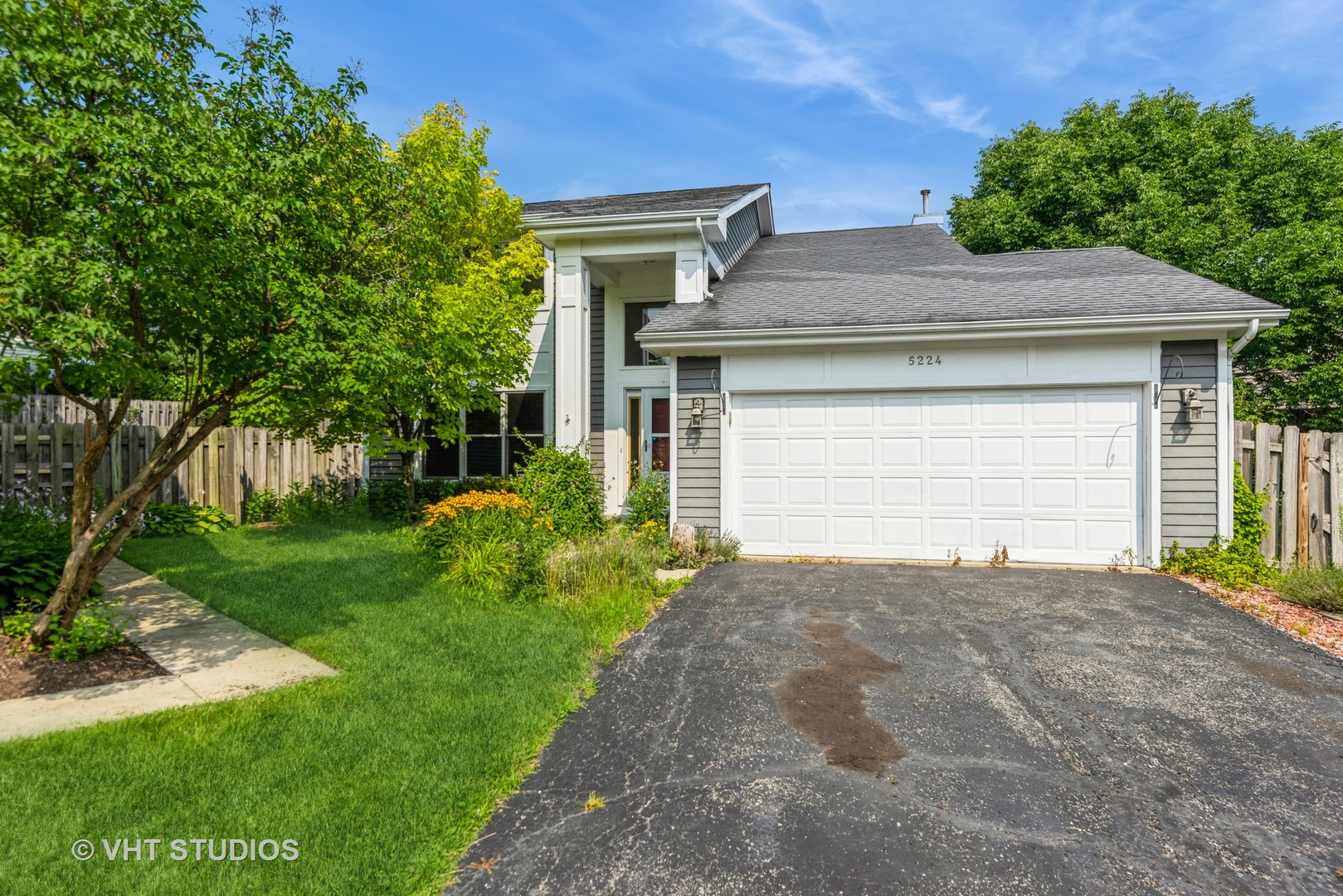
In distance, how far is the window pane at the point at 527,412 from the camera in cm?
1281

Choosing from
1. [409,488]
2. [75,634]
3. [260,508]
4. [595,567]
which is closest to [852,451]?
[595,567]

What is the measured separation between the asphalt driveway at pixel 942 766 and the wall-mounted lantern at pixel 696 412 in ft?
12.4

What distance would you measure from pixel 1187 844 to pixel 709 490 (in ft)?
21.6

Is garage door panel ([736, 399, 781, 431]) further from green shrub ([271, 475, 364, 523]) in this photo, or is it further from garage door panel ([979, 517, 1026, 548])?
green shrub ([271, 475, 364, 523])

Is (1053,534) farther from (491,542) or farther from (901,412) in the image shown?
(491,542)

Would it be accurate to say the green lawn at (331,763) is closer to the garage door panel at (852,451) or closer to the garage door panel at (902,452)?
the garage door panel at (852,451)

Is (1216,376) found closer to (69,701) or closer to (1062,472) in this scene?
(1062,472)

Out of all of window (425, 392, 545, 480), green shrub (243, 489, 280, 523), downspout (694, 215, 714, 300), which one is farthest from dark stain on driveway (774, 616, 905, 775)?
green shrub (243, 489, 280, 523)

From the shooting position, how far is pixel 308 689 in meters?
4.01

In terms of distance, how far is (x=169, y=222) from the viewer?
11.7ft

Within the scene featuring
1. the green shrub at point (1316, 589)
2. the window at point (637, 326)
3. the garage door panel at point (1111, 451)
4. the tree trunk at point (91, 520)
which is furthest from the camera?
the window at point (637, 326)

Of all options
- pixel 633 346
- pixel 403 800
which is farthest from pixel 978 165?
pixel 403 800

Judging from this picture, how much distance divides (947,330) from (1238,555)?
13.5ft

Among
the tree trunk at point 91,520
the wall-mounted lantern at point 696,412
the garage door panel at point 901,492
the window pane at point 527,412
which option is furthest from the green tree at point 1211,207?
the tree trunk at point 91,520
